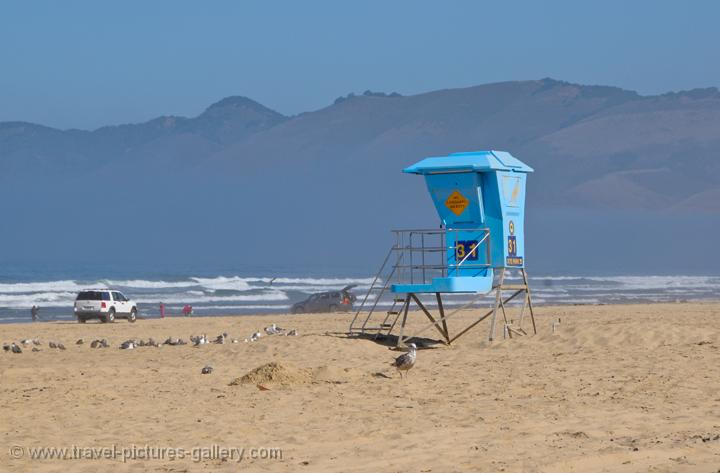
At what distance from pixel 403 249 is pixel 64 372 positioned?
7.40m

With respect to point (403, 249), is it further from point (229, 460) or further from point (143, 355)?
point (229, 460)

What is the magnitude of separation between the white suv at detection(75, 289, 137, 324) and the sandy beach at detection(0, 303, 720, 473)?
15.3 metres

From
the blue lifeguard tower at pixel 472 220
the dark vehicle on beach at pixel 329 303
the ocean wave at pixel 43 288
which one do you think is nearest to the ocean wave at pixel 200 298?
the ocean wave at pixel 43 288

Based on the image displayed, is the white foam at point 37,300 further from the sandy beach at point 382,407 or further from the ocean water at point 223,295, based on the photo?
the sandy beach at point 382,407

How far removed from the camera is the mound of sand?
55.3 ft

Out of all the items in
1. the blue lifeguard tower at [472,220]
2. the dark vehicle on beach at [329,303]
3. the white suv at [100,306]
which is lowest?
the dark vehicle on beach at [329,303]

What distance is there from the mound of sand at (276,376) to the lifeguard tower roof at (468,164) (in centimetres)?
730

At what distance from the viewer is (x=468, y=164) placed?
23.5 metres

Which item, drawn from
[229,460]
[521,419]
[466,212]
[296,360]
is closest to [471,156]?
[466,212]

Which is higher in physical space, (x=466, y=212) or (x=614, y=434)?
(x=466, y=212)

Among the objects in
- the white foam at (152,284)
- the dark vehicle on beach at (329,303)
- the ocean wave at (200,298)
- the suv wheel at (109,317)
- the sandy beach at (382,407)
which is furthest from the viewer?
the white foam at (152,284)

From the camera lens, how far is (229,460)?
37.8 feet

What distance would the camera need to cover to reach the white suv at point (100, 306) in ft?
128

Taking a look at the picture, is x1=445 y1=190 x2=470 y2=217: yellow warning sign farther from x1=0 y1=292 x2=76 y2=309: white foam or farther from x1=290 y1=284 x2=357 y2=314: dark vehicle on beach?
x1=0 y1=292 x2=76 y2=309: white foam
